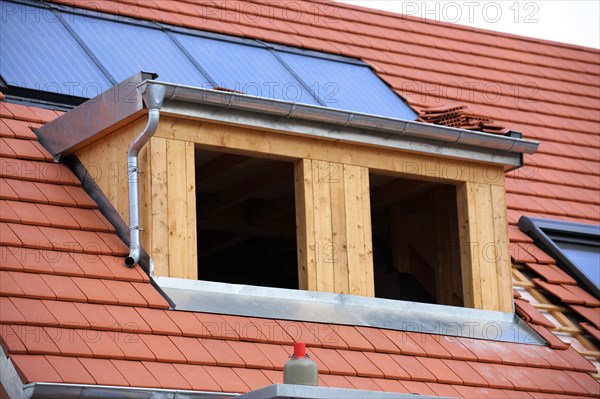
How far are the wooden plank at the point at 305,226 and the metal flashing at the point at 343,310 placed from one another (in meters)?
0.18

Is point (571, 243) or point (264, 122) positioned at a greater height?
point (571, 243)

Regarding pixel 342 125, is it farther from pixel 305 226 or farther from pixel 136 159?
pixel 136 159

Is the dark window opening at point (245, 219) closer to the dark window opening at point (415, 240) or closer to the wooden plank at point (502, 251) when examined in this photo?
the dark window opening at point (415, 240)

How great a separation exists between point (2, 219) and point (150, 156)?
128 centimetres

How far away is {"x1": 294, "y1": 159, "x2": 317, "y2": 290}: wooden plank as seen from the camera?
11680mm

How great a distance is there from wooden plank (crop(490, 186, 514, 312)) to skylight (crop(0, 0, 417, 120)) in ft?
5.65

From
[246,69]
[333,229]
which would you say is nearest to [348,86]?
[246,69]

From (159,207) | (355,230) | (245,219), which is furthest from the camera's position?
(245,219)

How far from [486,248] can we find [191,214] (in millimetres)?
3090

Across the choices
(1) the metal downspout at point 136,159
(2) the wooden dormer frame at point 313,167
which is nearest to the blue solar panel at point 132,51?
(2) the wooden dormer frame at point 313,167

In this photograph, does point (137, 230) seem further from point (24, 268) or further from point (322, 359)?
point (322, 359)

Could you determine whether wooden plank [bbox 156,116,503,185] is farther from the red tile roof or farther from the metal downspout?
the red tile roof

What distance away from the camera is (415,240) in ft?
47.3

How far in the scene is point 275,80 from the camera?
14180mm
